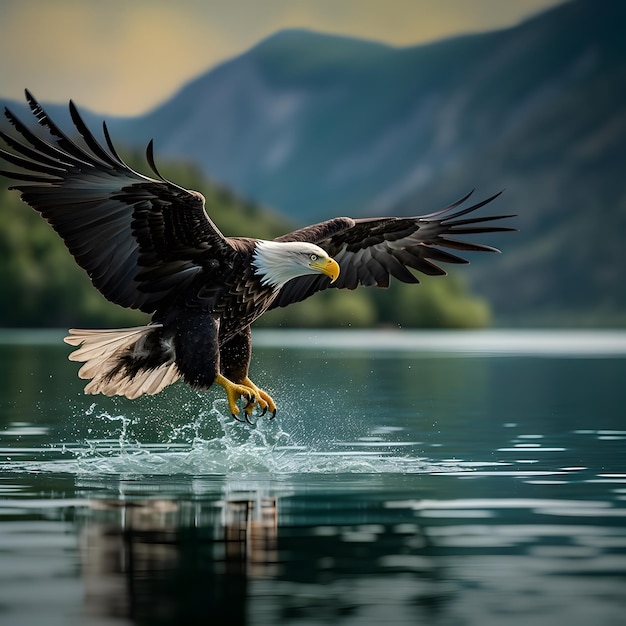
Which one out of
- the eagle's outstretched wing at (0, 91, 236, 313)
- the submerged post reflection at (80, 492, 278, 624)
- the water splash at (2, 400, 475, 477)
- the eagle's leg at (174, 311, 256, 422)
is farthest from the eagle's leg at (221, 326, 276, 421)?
the submerged post reflection at (80, 492, 278, 624)

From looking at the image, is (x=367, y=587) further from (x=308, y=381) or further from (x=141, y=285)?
(x=308, y=381)

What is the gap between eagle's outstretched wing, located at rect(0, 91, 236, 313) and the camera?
11.0 metres

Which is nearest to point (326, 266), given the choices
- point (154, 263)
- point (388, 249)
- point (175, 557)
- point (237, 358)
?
point (237, 358)

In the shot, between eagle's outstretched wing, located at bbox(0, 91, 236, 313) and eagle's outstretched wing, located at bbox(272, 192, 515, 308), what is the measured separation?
6.67 ft

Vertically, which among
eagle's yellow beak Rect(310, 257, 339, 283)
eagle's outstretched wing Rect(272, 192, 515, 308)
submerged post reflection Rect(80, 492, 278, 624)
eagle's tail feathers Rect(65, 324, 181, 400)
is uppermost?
eagle's outstretched wing Rect(272, 192, 515, 308)

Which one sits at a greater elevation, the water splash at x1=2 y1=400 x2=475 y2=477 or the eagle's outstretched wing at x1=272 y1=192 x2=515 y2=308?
the eagle's outstretched wing at x1=272 y1=192 x2=515 y2=308

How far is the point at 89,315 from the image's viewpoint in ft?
250

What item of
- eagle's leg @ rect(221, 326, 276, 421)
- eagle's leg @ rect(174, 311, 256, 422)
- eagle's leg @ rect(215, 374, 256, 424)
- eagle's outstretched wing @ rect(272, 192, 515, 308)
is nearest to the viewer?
eagle's leg @ rect(174, 311, 256, 422)

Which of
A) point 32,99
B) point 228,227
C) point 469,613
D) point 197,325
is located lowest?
point 469,613

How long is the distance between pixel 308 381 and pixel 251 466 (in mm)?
12147

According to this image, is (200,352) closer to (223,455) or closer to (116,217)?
(223,455)

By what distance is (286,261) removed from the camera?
11734 mm

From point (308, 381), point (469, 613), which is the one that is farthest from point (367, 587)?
point (308, 381)

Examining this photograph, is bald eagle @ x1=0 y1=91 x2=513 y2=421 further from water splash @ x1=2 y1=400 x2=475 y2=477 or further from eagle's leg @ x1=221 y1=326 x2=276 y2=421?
water splash @ x1=2 y1=400 x2=475 y2=477
